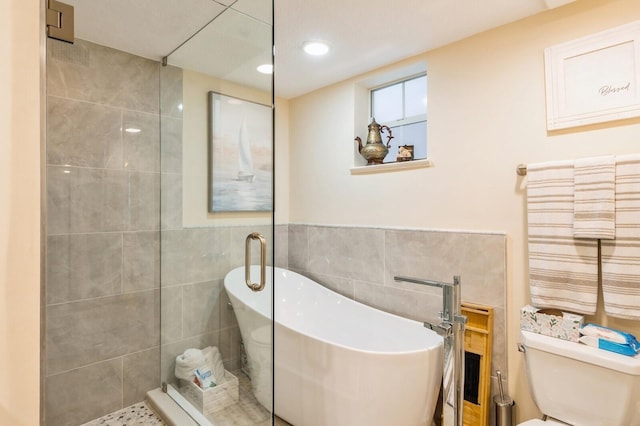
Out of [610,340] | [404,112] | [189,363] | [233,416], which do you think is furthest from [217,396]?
[404,112]

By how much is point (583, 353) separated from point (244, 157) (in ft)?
6.18

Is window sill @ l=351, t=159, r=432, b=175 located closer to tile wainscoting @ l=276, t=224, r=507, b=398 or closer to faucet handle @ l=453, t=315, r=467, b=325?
tile wainscoting @ l=276, t=224, r=507, b=398

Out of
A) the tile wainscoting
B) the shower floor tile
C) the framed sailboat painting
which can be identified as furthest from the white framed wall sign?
the shower floor tile

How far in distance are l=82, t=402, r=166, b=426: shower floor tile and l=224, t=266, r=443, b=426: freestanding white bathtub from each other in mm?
662

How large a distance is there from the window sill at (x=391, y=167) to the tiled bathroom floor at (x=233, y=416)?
160 centimetres

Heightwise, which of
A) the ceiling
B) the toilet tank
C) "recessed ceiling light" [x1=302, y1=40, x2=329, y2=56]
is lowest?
the toilet tank

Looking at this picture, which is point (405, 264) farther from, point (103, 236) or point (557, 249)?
point (103, 236)

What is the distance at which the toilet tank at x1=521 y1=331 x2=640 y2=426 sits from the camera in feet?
4.40

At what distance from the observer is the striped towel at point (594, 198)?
150 cm

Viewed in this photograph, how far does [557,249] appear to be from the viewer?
1.64m

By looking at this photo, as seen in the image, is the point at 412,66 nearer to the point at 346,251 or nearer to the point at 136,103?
the point at 346,251

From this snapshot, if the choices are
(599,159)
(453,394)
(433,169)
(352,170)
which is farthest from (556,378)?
(352,170)
